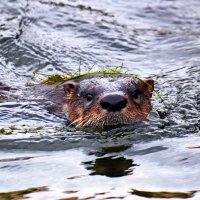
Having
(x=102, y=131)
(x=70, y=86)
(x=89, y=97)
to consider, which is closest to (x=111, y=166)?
(x=102, y=131)

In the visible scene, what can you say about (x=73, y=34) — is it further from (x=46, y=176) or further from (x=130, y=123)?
(x=46, y=176)

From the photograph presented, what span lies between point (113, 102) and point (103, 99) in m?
0.11

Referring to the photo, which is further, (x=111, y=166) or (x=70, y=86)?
(x=70, y=86)

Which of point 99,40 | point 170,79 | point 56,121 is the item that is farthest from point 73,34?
point 56,121

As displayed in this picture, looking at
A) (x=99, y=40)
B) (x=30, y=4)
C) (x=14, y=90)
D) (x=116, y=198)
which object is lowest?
(x=116, y=198)

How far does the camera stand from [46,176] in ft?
18.1

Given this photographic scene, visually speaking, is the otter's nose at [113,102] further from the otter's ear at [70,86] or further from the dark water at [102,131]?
the otter's ear at [70,86]

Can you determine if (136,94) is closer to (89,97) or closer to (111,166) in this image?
(89,97)

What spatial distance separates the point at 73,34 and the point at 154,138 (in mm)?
4840

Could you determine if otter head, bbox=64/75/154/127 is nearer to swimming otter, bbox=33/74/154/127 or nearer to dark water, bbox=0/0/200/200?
swimming otter, bbox=33/74/154/127

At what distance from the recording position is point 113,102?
668 centimetres

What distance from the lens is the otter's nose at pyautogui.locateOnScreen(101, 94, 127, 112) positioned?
263 inches

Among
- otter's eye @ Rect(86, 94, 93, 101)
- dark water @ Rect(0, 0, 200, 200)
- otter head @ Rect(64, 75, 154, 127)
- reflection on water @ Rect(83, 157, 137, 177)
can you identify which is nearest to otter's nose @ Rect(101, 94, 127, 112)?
otter head @ Rect(64, 75, 154, 127)

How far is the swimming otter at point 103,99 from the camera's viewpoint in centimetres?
679
